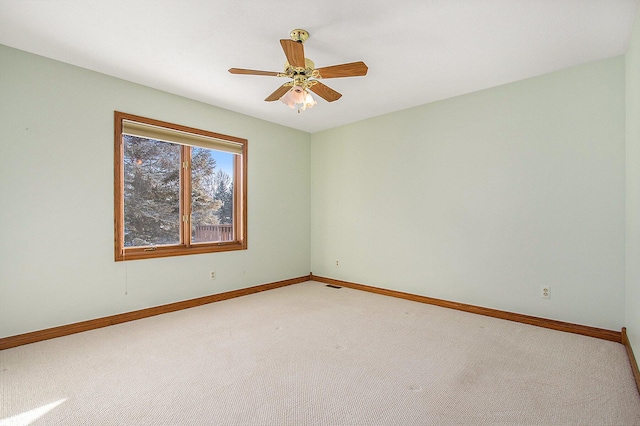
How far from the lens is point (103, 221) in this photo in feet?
10.1

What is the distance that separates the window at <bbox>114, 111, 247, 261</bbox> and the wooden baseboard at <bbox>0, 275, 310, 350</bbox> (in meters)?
0.58

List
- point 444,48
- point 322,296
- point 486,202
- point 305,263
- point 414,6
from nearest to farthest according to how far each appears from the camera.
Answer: point 414,6
point 444,48
point 486,202
point 322,296
point 305,263

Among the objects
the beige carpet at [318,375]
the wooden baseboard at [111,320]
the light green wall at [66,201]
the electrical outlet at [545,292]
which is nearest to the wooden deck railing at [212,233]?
the light green wall at [66,201]

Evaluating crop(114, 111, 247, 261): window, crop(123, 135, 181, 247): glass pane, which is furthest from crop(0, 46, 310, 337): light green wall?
crop(123, 135, 181, 247): glass pane

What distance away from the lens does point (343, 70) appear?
2361mm

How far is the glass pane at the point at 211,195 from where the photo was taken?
388 centimetres

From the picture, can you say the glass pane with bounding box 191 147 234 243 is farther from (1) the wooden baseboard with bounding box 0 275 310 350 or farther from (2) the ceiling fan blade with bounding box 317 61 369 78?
(2) the ceiling fan blade with bounding box 317 61 369 78

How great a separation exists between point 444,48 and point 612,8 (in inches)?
41.0

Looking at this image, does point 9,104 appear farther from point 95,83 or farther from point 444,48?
point 444,48

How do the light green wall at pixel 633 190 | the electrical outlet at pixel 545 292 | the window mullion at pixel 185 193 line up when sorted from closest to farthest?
the light green wall at pixel 633 190 → the electrical outlet at pixel 545 292 → the window mullion at pixel 185 193

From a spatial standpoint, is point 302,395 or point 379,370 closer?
point 302,395

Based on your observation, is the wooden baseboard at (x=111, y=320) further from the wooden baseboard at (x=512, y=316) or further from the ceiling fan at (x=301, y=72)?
the ceiling fan at (x=301, y=72)

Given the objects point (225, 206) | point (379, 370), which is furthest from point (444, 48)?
point (225, 206)

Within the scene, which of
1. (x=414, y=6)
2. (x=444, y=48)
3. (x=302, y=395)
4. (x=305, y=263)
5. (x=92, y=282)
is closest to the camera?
(x=302, y=395)
